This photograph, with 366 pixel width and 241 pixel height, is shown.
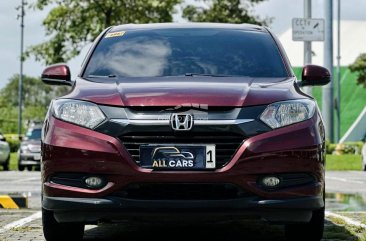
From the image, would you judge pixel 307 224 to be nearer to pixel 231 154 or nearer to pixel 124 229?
pixel 231 154

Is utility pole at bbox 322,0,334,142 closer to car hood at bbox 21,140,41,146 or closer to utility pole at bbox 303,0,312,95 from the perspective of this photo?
utility pole at bbox 303,0,312,95

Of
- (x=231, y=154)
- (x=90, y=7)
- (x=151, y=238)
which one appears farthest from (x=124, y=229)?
(x=90, y=7)

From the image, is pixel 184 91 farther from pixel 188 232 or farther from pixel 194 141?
pixel 188 232

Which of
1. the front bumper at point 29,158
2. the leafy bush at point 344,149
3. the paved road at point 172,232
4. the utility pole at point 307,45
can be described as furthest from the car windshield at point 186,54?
the leafy bush at point 344,149

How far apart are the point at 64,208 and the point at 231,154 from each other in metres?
1.09

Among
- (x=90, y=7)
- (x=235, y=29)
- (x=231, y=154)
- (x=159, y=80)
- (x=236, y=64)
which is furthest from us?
(x=90, y=7)

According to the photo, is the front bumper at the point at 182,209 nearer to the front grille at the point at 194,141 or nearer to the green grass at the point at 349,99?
the front grille at the point at 194,141

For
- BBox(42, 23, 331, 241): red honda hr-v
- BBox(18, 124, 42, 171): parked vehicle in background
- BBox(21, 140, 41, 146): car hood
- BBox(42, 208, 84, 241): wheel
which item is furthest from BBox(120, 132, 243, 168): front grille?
BBox(21, 140, 41, 146): car hood

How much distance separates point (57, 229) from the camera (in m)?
5.95

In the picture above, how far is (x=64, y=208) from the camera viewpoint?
5.34 metres

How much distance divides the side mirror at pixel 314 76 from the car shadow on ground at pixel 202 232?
120cm

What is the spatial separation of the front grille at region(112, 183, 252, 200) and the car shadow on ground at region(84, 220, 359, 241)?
50.3 inches

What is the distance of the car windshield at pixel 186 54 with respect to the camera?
625 cm

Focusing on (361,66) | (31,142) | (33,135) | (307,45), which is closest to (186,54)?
(307,45)
